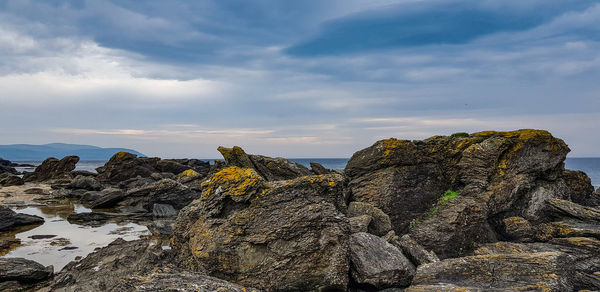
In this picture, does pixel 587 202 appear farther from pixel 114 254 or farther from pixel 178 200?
pixel 178 200

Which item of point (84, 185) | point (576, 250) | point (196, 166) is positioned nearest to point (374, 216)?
point (576, 250)

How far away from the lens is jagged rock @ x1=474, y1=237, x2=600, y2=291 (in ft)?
34.6

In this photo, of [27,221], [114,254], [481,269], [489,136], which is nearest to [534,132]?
[489,136]

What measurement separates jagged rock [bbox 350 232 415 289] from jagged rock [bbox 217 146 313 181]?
46.3 ft

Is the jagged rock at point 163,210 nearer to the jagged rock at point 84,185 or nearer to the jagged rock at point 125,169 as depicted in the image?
the jagged rock at point 84,185

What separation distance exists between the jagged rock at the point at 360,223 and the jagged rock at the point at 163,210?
56.5 ft

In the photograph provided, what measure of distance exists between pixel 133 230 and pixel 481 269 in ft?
62.5

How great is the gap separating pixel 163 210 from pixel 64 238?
8466mm

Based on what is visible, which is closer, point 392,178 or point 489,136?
point 392,178

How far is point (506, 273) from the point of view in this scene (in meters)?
8.78

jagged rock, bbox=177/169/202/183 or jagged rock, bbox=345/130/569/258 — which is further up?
jagged rock, bbox=345/130/569/258

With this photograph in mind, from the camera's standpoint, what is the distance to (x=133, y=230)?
803 inches

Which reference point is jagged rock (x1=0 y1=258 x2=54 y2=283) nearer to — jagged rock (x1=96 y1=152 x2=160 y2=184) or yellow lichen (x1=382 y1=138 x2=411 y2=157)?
yellow lichen (x1=382 y1=138 x2=411 y2=157)

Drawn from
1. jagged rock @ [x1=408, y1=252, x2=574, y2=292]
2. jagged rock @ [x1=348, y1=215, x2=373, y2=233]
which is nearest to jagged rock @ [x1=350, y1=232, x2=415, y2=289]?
jagged rock @ [x1=408, y1=252, x2=574, y2=292]
